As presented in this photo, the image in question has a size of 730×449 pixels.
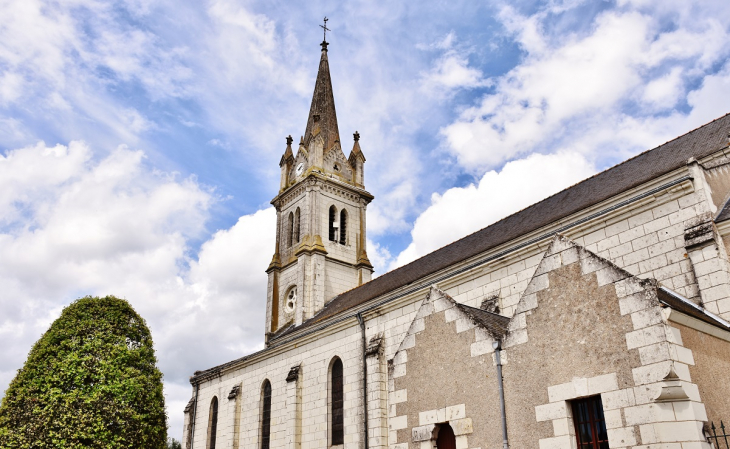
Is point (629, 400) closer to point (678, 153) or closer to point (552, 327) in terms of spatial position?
point (552, 327)

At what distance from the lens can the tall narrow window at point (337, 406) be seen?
18797mm

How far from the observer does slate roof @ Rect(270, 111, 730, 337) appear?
15.4 meters

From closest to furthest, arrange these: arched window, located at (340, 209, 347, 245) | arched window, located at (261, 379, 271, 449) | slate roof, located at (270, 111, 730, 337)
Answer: slate roof, located at (270, 111, 730, 337) → arched window, located at (261, 379, 271, 449) → arched window, located at (340, 209, 347, 245)

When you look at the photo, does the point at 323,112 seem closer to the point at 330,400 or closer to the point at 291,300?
the point at 291,300

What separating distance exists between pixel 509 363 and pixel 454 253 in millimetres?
13743

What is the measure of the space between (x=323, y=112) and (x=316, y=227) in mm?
9038

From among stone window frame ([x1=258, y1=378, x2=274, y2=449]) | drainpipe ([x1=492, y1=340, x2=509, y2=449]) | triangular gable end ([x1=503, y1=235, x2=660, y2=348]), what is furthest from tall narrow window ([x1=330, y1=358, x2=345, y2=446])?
triangular gable end ([x1=503, y1=235, x2=660, y2=348])

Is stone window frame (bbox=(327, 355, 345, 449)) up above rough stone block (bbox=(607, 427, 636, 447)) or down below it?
above

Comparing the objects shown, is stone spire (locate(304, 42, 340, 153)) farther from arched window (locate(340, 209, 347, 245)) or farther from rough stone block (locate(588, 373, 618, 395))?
rough stone block (locate(588, 373, 618, 395))

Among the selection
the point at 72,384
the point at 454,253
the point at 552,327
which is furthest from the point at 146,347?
the point at 552,327

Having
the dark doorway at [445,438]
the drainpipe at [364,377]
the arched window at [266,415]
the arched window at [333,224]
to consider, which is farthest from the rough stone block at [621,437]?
the arched window at [333,224]

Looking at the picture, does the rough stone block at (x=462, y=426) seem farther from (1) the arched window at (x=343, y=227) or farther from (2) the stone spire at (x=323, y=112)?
(2) the stone spire at (x=323, y=112)

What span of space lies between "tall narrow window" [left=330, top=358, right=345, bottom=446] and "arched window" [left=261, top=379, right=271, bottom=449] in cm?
409

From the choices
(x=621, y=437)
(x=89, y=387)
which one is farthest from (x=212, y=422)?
(x=621, y=437)
